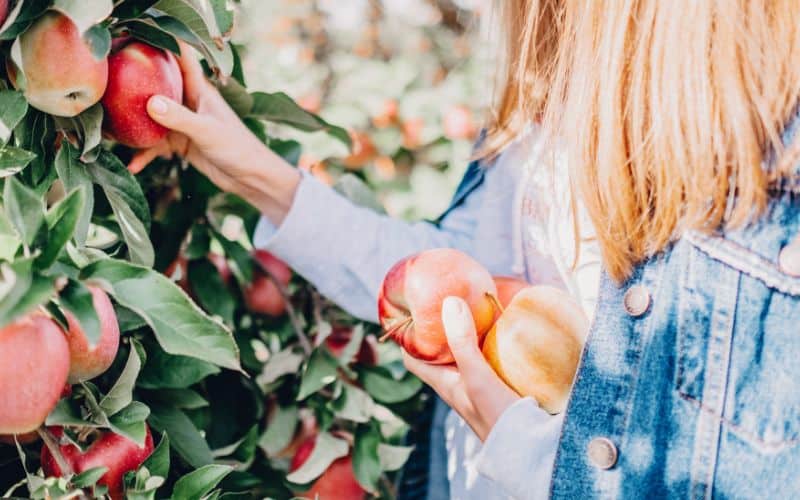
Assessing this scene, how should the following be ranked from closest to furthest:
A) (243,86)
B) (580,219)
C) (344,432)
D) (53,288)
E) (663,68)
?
1. (53,288)
2. (663,68)
3. (580,219)
4. (243,86)
5. (344,432)

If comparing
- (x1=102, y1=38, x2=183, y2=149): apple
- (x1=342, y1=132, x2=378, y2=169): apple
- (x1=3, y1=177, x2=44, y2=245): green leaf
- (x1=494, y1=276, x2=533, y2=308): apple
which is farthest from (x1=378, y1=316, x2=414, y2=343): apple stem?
(x1=342, y1=132, x2=378, y2=169): apple

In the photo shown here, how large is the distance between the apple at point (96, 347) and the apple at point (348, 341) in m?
0.57

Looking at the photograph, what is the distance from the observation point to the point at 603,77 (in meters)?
0.77

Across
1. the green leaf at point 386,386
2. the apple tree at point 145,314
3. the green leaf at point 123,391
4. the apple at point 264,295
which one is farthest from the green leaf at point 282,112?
the green leaf at point 123,391

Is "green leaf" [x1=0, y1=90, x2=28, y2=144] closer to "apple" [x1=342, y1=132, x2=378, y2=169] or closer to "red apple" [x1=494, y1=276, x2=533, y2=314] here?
"red apple" [x1=494, y1=276, x2=533, y2=314]

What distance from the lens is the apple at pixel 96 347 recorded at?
600mm

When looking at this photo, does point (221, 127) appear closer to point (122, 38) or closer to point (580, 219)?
point (122, 38)

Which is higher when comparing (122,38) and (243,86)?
(122,38)

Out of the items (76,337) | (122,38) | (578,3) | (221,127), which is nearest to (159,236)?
(221,127)

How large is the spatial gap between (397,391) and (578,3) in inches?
23.4

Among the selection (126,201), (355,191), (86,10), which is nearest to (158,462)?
(126,201)

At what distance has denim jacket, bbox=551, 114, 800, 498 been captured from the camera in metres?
0.67

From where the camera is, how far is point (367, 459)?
1.09 m

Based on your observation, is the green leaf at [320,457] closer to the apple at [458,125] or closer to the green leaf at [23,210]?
the green leaf at [23,210]
